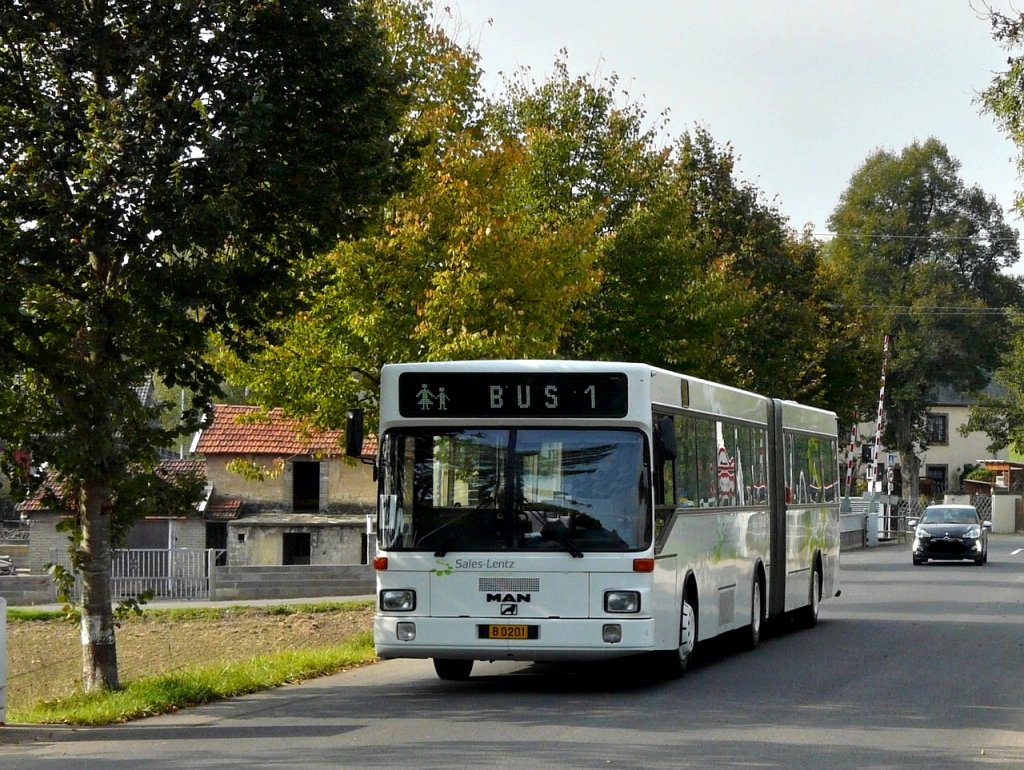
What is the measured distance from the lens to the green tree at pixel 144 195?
45.6 feet

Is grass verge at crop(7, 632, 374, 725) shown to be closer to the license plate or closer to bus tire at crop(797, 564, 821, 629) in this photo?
the license plate

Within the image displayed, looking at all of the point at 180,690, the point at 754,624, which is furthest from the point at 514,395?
the point at 754,624

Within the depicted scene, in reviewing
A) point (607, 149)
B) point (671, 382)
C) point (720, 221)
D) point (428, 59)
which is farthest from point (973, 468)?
point (671, 382)

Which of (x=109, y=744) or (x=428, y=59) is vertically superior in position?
(x=428, y=59)

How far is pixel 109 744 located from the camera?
1164 cm

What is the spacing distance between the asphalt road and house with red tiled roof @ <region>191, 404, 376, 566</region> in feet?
107

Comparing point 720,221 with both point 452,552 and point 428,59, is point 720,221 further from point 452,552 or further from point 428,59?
point 452,552

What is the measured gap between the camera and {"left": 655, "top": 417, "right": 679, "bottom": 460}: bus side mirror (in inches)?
561

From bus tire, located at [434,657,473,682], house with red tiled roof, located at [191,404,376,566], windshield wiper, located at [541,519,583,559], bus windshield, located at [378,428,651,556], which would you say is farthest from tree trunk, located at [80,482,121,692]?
house with red tiled roof, located at [191,404,376,566]

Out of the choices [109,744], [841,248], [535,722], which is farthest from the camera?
[841,248]

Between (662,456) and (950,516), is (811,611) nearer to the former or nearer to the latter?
(662,456)

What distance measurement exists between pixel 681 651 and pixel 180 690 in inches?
179

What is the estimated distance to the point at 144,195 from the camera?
45.7 feet

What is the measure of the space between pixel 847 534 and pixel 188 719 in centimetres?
4656
